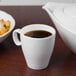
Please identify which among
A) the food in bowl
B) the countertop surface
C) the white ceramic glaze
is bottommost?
the countertop surface

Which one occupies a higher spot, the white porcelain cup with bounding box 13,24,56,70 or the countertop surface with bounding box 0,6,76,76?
the white porcelain cup with bounding box 13,24,56,70

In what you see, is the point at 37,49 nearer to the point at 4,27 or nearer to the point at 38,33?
the point at 38,33

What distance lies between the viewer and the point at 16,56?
610 mm

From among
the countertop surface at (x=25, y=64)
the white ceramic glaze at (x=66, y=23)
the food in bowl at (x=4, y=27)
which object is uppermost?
the white ceramic glaze at (x=66, y=23)

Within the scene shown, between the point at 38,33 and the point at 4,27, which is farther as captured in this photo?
the point at 4,27

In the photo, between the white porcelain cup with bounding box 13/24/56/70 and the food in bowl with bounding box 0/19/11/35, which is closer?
the white porcelain cup with bounding box 13/24/56/70

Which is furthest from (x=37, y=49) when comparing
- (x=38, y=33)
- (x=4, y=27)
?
(x=4, y=27)

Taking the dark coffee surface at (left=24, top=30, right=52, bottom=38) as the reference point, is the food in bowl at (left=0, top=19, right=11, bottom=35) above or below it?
below

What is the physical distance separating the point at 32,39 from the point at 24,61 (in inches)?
3.8

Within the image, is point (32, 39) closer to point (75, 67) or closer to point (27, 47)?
point (27, 47)

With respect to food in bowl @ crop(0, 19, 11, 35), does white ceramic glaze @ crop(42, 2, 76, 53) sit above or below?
above

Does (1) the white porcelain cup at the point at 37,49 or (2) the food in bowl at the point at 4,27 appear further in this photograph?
(2) the food in bowl at the point at 4,27

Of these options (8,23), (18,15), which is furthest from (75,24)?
(18,15)

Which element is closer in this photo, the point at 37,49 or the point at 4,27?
the point at 37,49
